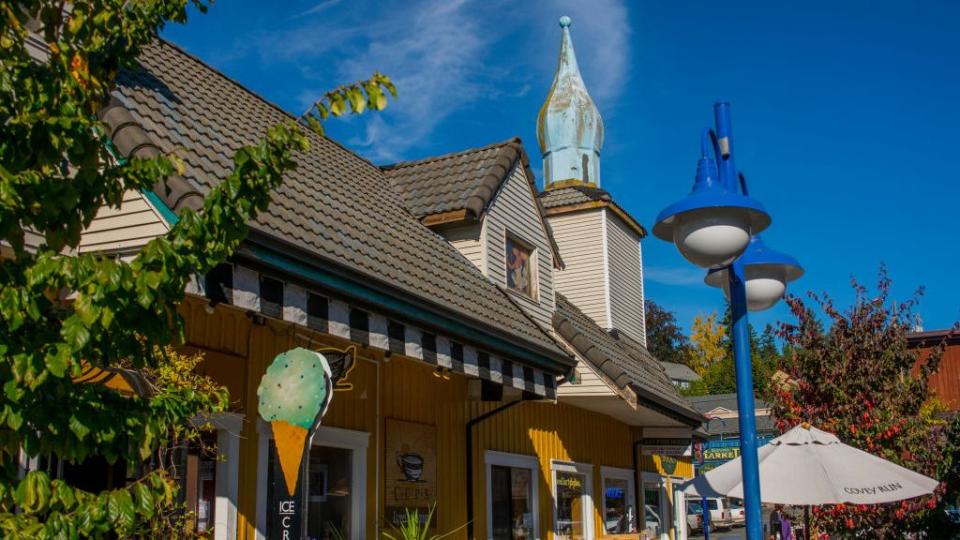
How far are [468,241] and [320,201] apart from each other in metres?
3.28

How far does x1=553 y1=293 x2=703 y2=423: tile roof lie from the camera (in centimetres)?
1365

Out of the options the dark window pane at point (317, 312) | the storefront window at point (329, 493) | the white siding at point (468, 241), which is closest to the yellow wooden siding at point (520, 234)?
the white siding at point (468, 241)

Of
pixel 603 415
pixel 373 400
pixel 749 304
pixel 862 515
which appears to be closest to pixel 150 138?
pixel 373 400

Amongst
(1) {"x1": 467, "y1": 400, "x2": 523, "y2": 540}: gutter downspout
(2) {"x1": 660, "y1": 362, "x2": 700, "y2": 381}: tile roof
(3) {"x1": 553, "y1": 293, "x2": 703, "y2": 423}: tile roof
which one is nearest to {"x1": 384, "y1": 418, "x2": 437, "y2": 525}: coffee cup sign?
(1) {"x1": 467, "y1": 400, "x2": 523, "y2": 540}: gutter downspout

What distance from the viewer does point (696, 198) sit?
19.9ft

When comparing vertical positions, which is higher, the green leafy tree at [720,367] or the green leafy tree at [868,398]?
the green leafy tree at [720,367]

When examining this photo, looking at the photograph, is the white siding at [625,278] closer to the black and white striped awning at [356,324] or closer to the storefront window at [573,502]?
the storefront window at [573,502]

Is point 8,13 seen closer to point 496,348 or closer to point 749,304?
point 749,304

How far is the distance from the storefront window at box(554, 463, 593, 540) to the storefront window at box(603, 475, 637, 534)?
2.94 ft

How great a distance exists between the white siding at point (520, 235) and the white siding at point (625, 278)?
5.20 meters

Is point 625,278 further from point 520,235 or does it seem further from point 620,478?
point 520,235

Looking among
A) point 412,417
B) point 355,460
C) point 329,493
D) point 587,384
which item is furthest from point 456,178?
point 329,493

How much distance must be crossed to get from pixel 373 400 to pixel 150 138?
3582 mm

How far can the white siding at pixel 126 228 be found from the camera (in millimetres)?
6656
